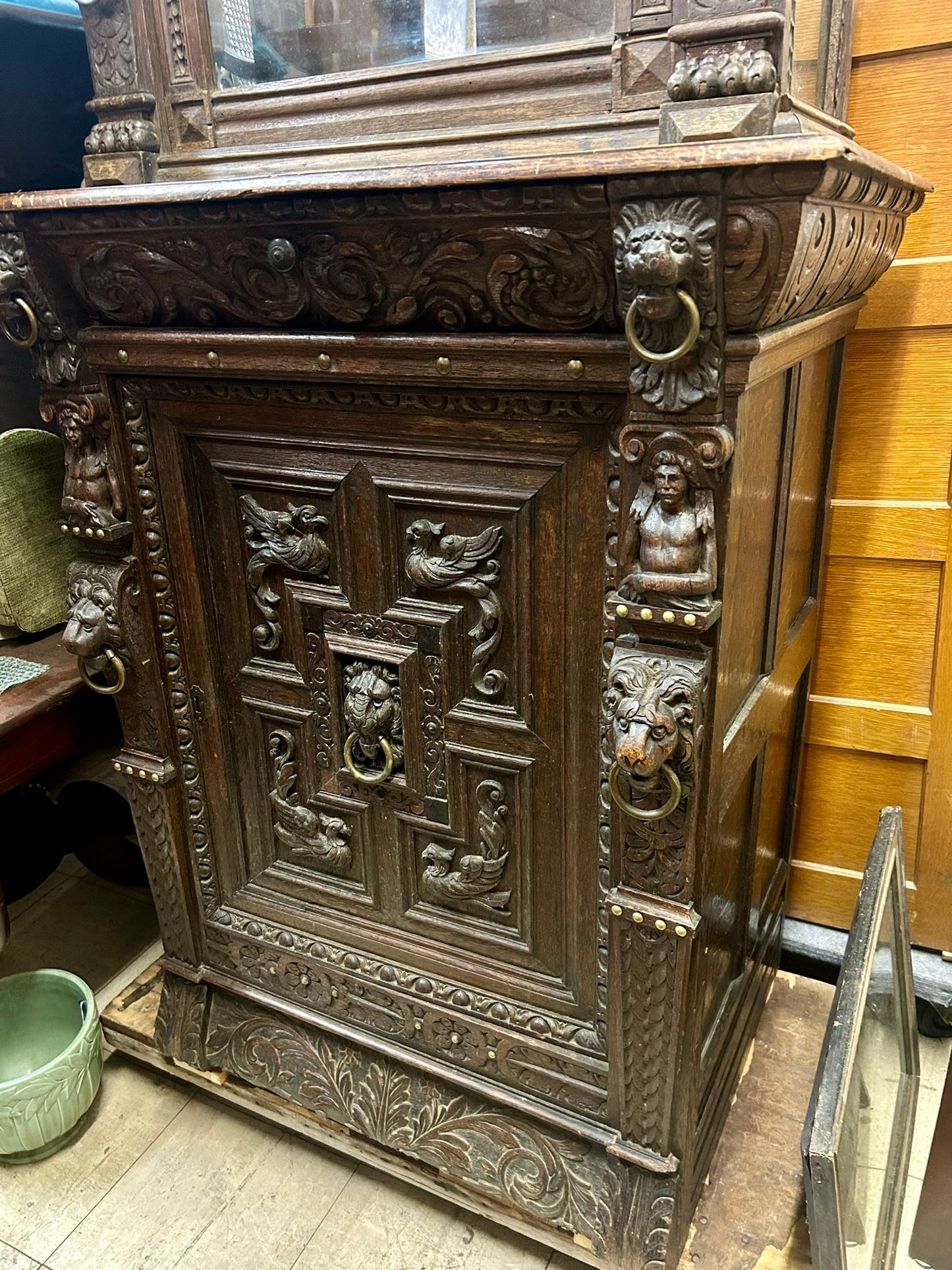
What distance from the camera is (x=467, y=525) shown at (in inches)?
40.8

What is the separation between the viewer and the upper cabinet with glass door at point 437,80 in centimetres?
79

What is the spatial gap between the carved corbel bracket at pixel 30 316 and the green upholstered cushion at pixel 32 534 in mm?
371

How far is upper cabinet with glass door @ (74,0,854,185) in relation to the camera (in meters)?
0.79

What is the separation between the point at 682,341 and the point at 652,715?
34cm

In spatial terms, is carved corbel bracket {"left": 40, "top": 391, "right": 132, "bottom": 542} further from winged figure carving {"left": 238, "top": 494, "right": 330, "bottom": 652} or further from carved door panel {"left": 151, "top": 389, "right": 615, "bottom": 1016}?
winged figure carving {"left": 238, "top": 494, "right": 330, "bottom": 652}

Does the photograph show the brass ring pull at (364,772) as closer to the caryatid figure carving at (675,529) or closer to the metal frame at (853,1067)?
the caryatid figure carving at (675,529)

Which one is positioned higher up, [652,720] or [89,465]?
[89,465]

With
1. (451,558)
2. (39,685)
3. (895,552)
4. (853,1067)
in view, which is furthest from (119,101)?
(853,1067)

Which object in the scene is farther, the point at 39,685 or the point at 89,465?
the point at 39,685

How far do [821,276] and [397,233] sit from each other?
0.39m

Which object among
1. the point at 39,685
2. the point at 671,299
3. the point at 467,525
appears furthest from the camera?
the point at 39,685

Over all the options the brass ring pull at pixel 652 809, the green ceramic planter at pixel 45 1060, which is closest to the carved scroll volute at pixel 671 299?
the brass ring pull at pixel 652 809

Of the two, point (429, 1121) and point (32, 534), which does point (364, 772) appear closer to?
point (429, 1121)

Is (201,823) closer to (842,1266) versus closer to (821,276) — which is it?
(842,1266)
